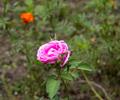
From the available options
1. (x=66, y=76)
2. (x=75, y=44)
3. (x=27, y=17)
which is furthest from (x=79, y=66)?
(x=27, y=17)

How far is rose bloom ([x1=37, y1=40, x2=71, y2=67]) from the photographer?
1699 mm

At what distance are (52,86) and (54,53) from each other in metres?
0.15

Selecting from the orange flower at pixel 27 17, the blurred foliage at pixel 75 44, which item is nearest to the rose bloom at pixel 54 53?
the blurred foliage at pixel 75 44

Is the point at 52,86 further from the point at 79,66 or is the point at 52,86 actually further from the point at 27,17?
the point at 27,17

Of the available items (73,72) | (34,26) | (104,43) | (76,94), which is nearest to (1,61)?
(34,26)

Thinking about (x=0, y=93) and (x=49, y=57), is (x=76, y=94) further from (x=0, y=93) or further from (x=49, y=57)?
(x=49, y=57)

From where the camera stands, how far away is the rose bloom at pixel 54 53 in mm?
1699

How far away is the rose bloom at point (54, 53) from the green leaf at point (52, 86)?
3.4 inches

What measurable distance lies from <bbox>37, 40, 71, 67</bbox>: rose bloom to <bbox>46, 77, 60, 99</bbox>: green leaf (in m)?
0.09

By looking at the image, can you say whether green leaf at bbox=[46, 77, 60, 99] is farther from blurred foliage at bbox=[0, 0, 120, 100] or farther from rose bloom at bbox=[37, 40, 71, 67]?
blurred foliage at bbox=[0, 0, 120, 100]

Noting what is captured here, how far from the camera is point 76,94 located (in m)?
3.02

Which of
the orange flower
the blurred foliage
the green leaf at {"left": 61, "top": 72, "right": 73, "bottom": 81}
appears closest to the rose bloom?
the green leaf at {"left": 61, "top": 72, "right": 73, "bottom": 81}

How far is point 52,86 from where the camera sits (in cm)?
177

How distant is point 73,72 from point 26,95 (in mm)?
1045
